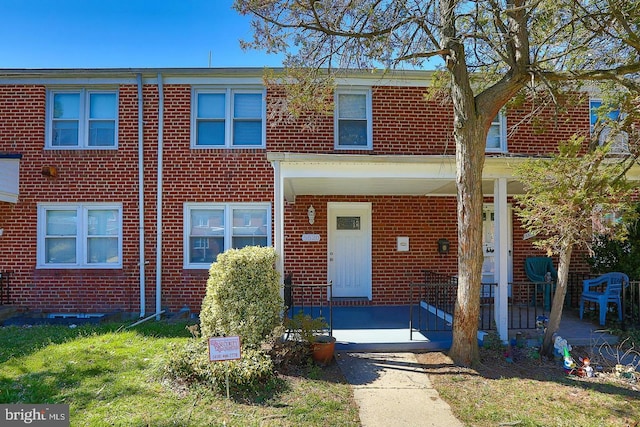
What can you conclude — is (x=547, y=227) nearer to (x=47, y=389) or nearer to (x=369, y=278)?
(x=369, y=278)

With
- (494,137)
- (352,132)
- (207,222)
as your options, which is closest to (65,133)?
(207,222)

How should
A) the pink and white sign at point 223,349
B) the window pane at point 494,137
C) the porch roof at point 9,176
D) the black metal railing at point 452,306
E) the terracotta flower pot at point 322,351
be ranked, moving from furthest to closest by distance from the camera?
the window pane at point 494,137 → the porch roof at point 9,176 → the black metal railing at point 452,306 → the terracotta flower pot at point 322,351 → the pink and white sign at point 223,349

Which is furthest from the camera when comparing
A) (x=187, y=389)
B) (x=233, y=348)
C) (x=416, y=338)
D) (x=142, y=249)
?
(x=142, y=249)

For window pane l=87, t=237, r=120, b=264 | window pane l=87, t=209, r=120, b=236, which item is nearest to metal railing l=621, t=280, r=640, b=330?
window pane l=87, t=237, r=120, b=264

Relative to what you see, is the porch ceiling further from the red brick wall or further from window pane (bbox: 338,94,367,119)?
the red brick wall

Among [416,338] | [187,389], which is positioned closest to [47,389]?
[187,389]

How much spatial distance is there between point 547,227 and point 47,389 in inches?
267

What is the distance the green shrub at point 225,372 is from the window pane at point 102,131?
607 centimetres

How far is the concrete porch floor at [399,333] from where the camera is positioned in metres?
6.09

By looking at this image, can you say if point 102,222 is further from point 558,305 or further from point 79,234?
point 558,305

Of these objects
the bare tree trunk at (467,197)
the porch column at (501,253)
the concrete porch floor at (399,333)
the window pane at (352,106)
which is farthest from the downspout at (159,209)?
the porch column at (501,253)

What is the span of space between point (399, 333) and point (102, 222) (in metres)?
7.02

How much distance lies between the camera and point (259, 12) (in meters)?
5.56

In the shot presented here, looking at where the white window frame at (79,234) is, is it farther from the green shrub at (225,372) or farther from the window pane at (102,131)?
the green shrub at (225,372)
